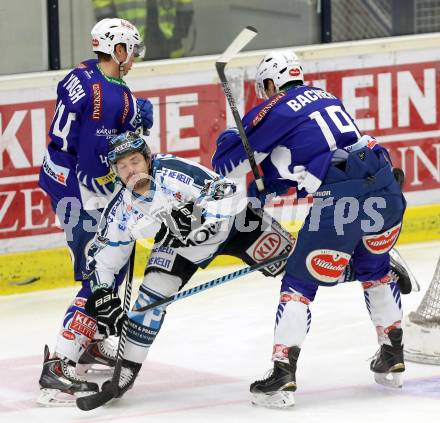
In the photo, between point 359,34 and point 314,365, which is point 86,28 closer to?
point 359,34

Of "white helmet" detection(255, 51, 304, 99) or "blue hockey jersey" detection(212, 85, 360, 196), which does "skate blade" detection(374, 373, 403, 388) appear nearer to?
"blue hockey jersey" detection(212, 85, 360, 196)

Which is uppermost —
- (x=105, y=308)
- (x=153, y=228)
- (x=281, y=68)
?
(x=281, y=68)

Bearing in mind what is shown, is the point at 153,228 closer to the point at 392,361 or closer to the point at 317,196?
the point at 317,196

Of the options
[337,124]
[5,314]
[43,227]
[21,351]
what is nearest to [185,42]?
[43,227]

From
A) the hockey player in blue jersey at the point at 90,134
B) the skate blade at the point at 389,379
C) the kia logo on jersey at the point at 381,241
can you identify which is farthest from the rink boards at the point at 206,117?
the kia logo on jersey at the point at 381,241

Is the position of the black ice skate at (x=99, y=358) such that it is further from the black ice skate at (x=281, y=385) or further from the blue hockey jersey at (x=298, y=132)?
the blue hockey jersey at (x=298, y=132)

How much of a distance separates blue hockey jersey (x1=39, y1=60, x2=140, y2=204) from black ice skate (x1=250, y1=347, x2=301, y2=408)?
1.18 m

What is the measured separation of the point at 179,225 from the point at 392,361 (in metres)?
0.94

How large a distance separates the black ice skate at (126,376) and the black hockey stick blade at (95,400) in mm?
57

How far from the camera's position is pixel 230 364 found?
237 inches

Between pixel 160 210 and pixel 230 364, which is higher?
pixel 160 210

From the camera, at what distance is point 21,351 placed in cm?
640

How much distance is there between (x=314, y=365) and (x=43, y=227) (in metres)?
2.18

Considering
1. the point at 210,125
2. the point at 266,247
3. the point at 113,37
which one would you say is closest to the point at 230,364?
the point at 266,247
